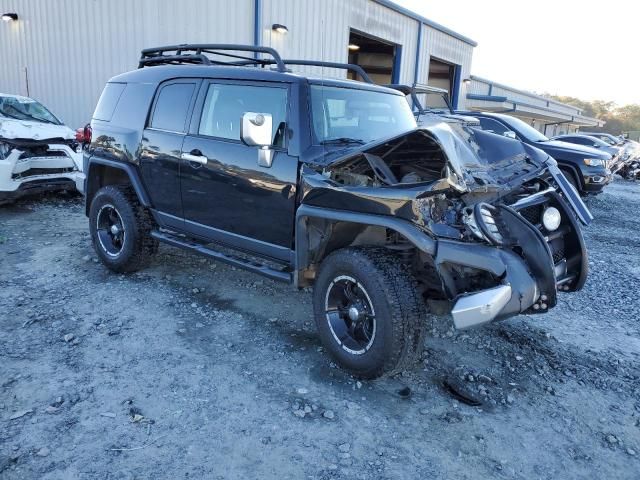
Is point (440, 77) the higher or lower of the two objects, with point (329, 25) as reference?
lower

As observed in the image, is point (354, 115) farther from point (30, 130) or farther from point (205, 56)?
point (30, 130)

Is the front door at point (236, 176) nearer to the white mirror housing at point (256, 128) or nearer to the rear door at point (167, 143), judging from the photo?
the rear door at point (167, 143)

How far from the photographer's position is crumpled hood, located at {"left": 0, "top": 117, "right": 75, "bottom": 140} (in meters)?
7.51

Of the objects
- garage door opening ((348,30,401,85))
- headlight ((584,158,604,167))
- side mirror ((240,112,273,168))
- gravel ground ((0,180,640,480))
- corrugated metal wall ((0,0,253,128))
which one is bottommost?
gravel ground ((0,180,640,480))

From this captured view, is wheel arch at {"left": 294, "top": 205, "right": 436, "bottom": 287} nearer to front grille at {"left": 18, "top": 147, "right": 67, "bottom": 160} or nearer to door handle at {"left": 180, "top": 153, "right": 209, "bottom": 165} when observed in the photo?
door handle at {"left": 180, "top": 153, "right": 209, "bottom": 165}

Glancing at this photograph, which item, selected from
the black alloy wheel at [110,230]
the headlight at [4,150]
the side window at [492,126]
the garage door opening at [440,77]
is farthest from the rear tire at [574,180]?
the garage door opening at [440,77]

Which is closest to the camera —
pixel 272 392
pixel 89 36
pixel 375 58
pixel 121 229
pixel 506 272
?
pixel 506 272

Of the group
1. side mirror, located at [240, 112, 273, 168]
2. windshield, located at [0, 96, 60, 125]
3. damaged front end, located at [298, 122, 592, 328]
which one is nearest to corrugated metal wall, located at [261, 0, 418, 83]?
windshield, located at [0, 96, 60, 125]

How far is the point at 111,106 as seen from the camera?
17.0ft

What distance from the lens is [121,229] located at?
201 inches

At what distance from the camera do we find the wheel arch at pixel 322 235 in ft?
11.1

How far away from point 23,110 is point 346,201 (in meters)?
7.59

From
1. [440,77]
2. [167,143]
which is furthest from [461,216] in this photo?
[440,77]

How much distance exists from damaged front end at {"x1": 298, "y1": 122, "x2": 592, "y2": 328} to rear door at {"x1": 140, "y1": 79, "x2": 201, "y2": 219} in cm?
151
